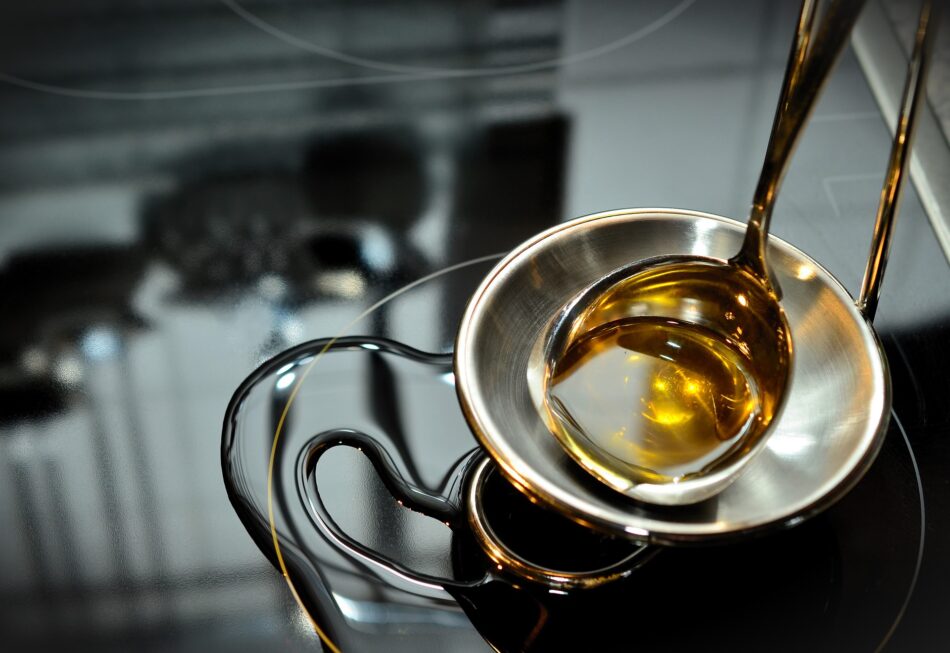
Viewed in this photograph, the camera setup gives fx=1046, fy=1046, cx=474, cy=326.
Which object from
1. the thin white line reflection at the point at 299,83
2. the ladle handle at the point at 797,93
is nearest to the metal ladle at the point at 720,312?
the ladle handle at the point at 797,93

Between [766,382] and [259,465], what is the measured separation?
8.8 inches

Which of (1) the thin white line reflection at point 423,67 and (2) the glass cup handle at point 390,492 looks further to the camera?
(1) the thin white line reflection at point 423,67

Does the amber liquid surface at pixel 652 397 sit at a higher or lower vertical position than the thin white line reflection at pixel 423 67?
lower

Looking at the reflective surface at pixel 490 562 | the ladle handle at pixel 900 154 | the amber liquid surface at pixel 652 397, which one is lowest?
the reflective surface at pixel 490 562

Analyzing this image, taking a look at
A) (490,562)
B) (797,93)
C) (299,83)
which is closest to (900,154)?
(797,93)

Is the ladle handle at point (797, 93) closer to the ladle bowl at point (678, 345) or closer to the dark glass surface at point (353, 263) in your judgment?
the ladle bowl at point (678, 345)

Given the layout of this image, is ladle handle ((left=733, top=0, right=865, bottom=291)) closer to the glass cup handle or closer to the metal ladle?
the metal ladle

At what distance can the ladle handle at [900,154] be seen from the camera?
1.27 ft

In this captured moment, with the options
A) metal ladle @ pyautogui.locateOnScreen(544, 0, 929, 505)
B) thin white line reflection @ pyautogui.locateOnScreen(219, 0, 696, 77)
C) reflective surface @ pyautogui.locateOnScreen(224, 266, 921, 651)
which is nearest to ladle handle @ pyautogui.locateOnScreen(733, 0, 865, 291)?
metal ladle @ pyautogui.locateOnScreen(544, 0, 929, 505)

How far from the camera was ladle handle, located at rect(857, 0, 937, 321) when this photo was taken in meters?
0.39

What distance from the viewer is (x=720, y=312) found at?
47cm

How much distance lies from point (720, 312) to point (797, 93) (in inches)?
4.3

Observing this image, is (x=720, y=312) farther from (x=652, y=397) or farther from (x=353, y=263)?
(x=353, y=263)

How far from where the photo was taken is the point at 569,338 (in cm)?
46
